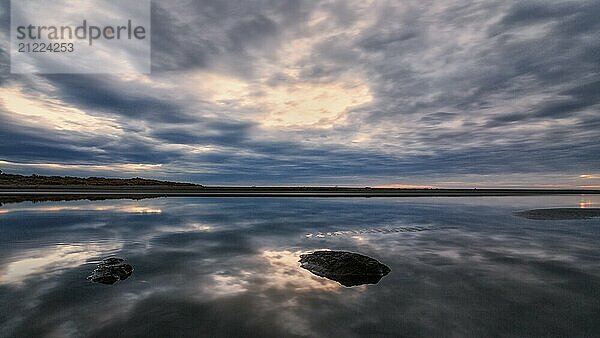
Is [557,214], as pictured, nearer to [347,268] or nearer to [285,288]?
[347,268]

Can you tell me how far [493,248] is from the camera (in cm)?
1475

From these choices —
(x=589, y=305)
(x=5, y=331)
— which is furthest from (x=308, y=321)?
(x=589, y=305)

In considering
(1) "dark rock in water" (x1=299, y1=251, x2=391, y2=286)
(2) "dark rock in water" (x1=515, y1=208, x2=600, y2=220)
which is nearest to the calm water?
(1) "dark rock in water" (x1=299, y1=251, x2=391, y2=286)

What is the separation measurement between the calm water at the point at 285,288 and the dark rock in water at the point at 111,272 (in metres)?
0.34

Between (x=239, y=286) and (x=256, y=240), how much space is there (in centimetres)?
727

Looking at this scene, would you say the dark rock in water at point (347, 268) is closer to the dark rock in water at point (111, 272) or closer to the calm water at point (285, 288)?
the calm water at point (285, 288)

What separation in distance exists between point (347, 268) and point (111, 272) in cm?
813

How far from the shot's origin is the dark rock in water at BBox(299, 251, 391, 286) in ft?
31.9

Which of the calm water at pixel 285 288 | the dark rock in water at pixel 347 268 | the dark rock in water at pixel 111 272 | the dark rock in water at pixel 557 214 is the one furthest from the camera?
the dark rock in water at pixel 557 214

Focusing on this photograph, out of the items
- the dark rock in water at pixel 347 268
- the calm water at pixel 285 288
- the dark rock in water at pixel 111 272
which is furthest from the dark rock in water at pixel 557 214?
the dark rock in water at pixel 111 272

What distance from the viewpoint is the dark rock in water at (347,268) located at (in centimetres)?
973

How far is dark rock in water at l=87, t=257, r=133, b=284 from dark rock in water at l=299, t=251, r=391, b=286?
250 inches

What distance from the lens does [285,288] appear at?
8.89 meters

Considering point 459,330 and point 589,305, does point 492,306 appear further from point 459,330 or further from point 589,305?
point 589,305
